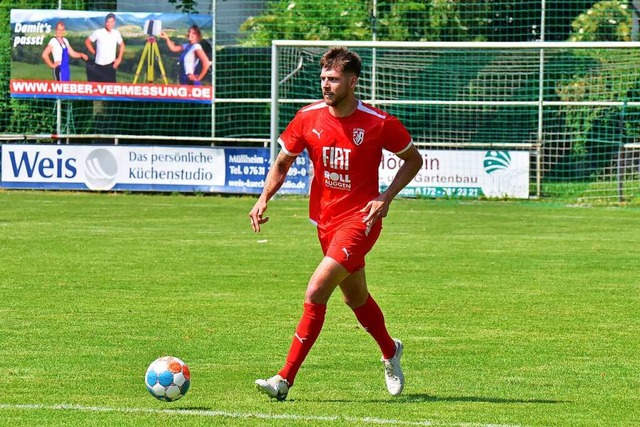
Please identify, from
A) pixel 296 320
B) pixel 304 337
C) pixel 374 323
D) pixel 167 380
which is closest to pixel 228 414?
pixel 167 380

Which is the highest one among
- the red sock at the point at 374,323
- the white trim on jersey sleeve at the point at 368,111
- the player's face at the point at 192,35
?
the player's face at the point at 192,35

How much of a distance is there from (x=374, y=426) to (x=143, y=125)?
25242 millimetres

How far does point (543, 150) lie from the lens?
27.8 metres

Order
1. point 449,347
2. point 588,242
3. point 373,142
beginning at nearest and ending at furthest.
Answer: point 373,142 < point 449,347 < point 588,242

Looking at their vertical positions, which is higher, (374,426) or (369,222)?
(369,222)

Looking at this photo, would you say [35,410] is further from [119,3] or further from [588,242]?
[119,3]

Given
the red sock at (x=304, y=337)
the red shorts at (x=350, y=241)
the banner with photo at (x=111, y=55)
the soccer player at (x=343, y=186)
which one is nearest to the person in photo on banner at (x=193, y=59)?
the banner with photo at (x=111, y=55)

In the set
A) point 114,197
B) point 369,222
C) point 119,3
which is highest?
point 119,3

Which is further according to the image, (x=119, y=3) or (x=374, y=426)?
(x=119, y=3)

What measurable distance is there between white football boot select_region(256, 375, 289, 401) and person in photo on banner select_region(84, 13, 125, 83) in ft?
75.8

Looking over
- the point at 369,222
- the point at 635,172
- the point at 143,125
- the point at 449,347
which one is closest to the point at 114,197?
the point at 143,125

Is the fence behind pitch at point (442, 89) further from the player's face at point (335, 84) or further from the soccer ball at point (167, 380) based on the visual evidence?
the soccer ball at point (167, 380)

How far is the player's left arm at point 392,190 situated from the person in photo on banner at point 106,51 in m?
22.5

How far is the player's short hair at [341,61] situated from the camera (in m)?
7.75
